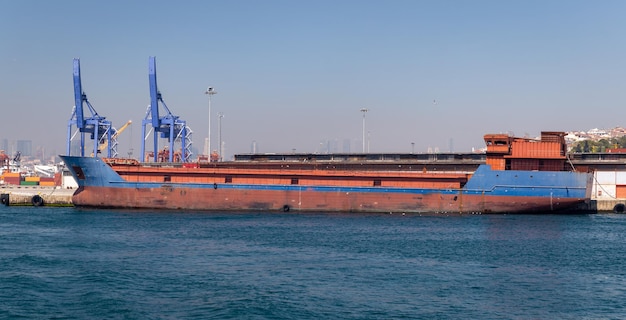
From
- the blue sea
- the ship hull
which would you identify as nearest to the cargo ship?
the ship hull

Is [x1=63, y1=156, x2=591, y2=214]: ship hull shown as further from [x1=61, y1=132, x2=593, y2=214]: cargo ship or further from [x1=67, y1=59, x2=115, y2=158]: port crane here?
[x1=67, y1=59, x2=115, y2=158]: port crane

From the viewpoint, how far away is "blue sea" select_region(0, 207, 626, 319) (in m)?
20.4

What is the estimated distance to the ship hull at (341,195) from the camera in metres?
44.8

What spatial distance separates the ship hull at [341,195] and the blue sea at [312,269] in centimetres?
371

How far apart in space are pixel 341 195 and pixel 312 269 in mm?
21724

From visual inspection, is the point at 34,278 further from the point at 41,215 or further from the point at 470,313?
the point at 41,215

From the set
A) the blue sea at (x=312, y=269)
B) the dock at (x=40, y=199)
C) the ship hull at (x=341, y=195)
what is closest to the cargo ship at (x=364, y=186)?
the ship hull at (x=341, y=195)

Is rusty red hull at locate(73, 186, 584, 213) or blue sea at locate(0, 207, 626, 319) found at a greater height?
rusty red hull at locate(73, 186, 584, 213)

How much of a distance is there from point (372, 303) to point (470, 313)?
3108 mm

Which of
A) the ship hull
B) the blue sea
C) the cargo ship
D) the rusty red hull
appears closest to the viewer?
the blue sea

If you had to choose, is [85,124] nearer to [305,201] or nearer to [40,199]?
[40,199]

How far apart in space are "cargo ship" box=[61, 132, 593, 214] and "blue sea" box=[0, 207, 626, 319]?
3998 mm

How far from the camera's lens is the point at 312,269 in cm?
2595

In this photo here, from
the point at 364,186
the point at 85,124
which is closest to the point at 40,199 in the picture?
the point at 85,124
